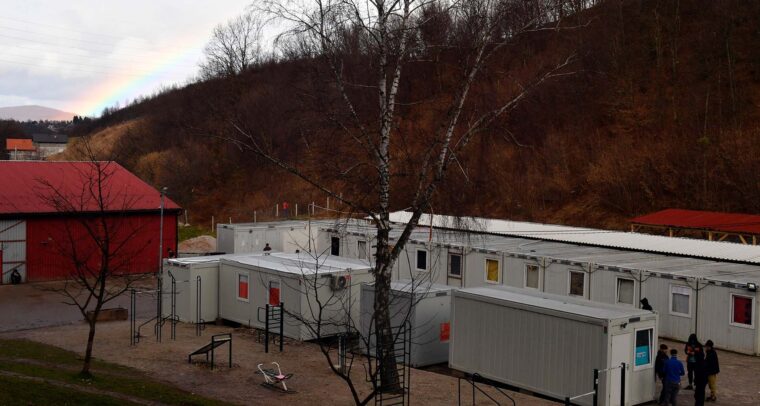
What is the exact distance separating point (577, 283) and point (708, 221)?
11418 millimetres

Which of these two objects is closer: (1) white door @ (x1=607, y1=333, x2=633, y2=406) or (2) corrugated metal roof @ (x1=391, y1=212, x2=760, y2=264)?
(1) white door @ (x1=607, y1=333, x2=633, y2=406)

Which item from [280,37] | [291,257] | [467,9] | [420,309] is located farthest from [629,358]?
[291,257]

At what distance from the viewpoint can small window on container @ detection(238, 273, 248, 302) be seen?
78.8 ft

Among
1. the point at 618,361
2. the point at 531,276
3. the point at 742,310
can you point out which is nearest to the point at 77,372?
the point at 618,361

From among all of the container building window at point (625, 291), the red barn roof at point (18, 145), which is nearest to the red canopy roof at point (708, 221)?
the container building window at point (625, 291)

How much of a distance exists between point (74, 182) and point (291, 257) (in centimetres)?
1721

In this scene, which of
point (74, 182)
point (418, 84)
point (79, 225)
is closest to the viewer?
point (79, 225)

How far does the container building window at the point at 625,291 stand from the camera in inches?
903

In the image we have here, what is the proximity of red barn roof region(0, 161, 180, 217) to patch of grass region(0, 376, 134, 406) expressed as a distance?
66.0 feet

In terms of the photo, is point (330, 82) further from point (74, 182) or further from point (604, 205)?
point (604, 205)

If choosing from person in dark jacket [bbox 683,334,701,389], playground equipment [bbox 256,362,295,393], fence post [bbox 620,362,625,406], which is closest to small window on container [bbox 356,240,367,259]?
playground equipment [bbox 256,362,295,393]

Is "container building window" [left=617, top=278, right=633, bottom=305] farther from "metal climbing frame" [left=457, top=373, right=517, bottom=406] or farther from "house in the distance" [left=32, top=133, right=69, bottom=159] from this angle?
"house in the distance" [left=32, top=133, right=69, bottom=159]

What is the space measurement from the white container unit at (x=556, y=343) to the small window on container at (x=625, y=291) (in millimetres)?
6069

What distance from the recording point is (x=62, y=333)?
2308 cm
